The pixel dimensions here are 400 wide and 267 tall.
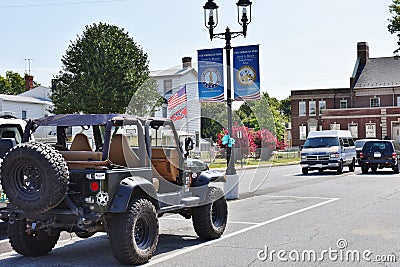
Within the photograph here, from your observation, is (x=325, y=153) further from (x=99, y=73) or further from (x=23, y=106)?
(x=23, y=106)

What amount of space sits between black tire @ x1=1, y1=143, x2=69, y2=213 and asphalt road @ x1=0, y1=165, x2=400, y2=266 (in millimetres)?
1118

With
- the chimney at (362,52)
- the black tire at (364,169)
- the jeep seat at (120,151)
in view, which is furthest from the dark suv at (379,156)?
the chimney at (362,52)

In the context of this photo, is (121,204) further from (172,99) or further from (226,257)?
(172,99)

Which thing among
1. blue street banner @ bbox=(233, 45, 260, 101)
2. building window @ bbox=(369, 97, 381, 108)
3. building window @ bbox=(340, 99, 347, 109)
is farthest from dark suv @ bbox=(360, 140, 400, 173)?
building window @ bbox=(340, 99, 347, 109)

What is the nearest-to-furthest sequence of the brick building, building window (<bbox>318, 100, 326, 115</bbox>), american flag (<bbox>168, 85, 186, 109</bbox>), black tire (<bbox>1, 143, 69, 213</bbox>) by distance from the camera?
1. black tire (<bbox>1, 143, 69, 213</bbox>)
2. american flag (<bbox>168, 85, 186, 109</bbox>)
3. the brick building
4. building window (<bbox>318, 100, 326, 115</bbox>)

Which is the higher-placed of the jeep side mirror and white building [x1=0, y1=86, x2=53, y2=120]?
white building [x1=0, y1=86, x2=53, y2=120]

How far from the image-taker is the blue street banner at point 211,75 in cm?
1756

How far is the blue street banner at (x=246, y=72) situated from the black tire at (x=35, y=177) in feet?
33.4

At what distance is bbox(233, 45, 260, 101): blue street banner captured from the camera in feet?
57.4

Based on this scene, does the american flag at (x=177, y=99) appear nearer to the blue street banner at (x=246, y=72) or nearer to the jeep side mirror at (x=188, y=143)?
the blue street banner at (x=246, y=72)

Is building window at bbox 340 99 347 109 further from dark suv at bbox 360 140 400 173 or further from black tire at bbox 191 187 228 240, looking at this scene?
black tire at bbox 191 187 228 240

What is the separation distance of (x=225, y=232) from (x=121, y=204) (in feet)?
11.8

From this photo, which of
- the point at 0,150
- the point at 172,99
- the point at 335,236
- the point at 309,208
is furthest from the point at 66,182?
the point at 309,208

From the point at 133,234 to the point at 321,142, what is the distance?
2393 centimetres
